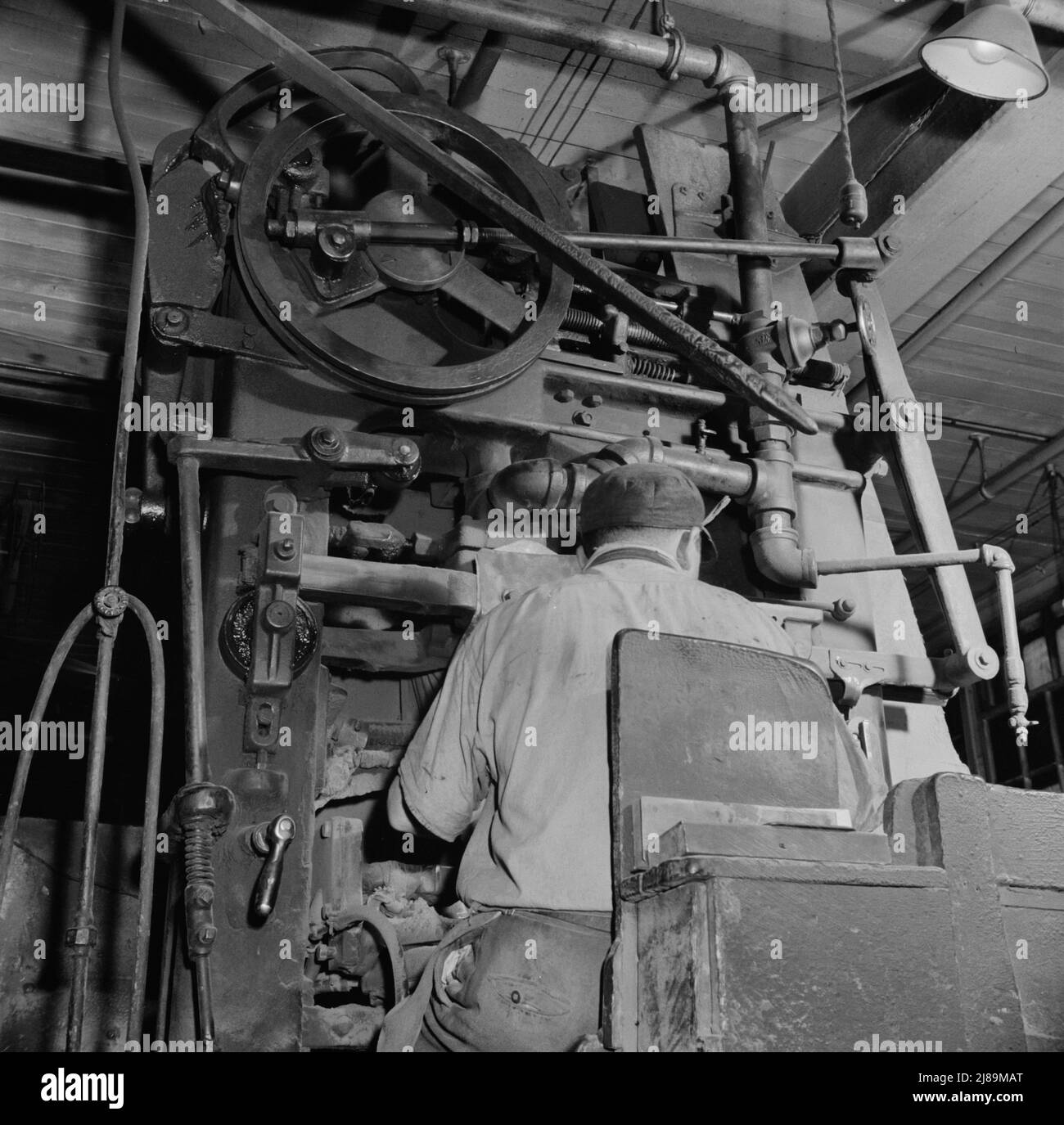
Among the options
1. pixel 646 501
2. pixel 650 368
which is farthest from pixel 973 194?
pixel 646 501

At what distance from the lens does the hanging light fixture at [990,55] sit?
9.37 ft

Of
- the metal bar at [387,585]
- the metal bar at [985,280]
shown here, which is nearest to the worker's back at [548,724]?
the metal bar at [387,585]

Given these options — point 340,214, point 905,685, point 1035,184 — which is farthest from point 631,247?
point 1035,184

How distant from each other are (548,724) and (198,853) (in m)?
0.62

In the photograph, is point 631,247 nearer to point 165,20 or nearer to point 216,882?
point 165,20

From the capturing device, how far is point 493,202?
2459mm

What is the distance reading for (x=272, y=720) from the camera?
90.3 inches

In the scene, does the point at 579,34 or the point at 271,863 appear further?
the point at 579,34

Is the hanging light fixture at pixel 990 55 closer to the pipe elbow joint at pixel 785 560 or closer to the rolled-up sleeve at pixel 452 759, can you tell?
the pipe elbow joint at pixel 785 560

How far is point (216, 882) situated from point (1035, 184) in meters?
3.11

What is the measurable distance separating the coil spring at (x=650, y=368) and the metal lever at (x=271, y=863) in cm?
161

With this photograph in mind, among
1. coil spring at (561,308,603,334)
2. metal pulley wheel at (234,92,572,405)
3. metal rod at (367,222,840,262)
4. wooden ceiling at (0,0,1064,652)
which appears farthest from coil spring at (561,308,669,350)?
wooden ceiling at (0,0,1064,652)

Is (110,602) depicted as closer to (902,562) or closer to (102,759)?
(102,759)

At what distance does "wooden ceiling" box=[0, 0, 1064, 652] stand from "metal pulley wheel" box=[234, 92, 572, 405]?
19.3 inches
